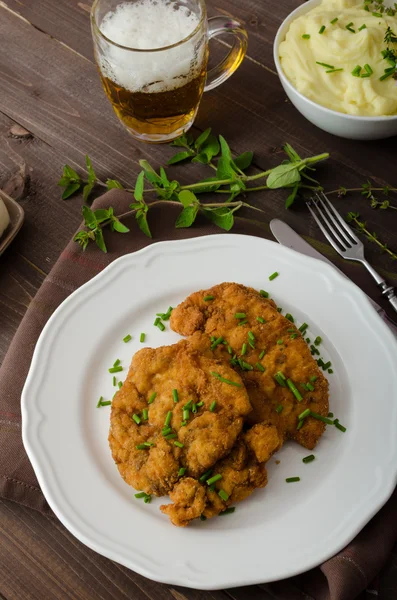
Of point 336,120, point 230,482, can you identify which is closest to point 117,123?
point 336,120

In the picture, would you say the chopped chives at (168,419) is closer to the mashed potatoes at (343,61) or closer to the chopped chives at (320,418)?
the chopped chives at (320,418)

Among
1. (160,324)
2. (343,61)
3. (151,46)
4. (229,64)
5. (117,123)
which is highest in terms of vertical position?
(343,61)

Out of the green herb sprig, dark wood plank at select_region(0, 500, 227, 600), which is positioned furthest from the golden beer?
dark wood plank at select_region(0, 500, 227, 600)

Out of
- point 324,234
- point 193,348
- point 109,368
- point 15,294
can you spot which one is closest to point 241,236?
point 324,234

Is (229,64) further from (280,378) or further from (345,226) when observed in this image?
(280,378)

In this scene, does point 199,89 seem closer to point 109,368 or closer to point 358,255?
point 358,255

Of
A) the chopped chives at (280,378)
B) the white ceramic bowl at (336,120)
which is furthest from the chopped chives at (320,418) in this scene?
the white ceramic bowl at (336,120)
